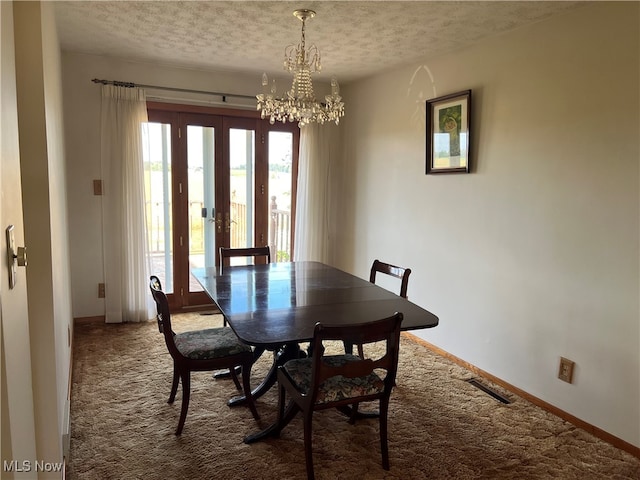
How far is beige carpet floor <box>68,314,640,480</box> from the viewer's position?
6.89 ft

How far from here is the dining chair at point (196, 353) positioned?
7.50 ft

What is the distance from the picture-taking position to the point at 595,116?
7.98 ft

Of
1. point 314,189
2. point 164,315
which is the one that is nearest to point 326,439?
point 164,315

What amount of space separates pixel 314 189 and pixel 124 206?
1.87m

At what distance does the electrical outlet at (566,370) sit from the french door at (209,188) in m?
2.98

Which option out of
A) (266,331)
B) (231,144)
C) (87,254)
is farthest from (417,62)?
(87,254)

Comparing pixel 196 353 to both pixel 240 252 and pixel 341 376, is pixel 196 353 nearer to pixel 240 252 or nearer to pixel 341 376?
pixel 341 376

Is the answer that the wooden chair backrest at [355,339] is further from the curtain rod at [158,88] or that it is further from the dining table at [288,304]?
the curtain rod at [158,88]

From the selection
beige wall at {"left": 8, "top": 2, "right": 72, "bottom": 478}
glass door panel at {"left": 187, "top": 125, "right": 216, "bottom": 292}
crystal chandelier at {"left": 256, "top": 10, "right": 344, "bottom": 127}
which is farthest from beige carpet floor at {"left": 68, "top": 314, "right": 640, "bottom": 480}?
crystal chandelier at {"left": 256, "top": 10, "right": 344, "bottom": 127}

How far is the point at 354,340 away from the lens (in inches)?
72.2

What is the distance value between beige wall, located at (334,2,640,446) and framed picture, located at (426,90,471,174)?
2.8 inches

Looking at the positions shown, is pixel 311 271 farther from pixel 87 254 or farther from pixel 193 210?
pixel 87 254

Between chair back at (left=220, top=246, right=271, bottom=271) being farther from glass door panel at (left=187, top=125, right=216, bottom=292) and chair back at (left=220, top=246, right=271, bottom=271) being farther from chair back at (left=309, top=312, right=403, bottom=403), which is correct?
chair back at (left=309, top=312, right=403, bottom=403)

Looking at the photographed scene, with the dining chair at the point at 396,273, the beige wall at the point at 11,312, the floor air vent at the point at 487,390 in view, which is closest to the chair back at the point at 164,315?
the beige wall at the point at 11,312
